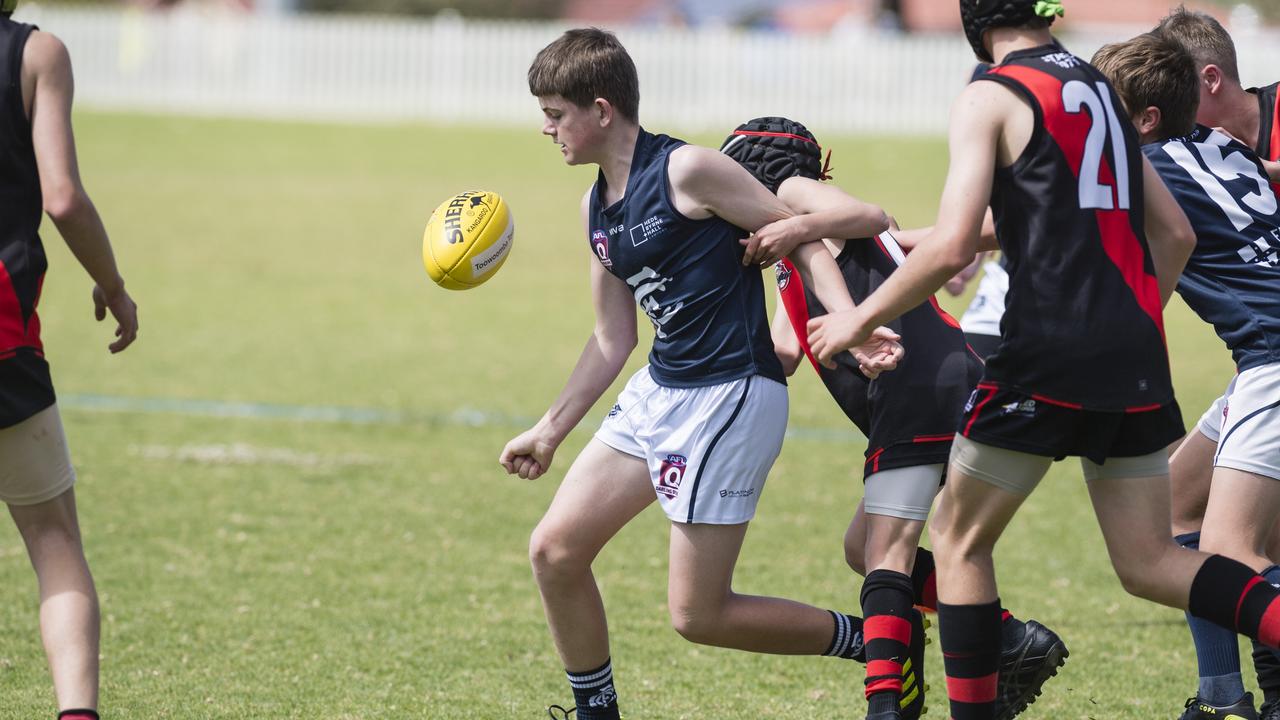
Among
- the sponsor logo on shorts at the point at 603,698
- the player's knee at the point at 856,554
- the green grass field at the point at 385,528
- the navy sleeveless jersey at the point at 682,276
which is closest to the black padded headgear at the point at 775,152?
the navy sleeveless jersey at the point at 682,276

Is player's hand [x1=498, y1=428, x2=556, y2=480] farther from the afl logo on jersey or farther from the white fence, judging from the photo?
the white fence

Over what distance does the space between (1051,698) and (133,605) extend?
3581 mm

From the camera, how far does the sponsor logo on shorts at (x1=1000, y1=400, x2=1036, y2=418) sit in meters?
3.57

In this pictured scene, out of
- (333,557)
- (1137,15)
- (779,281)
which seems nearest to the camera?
(779,281)

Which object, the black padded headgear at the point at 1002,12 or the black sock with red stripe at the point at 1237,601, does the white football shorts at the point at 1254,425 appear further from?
the black padded headgear at the point at 1002,12

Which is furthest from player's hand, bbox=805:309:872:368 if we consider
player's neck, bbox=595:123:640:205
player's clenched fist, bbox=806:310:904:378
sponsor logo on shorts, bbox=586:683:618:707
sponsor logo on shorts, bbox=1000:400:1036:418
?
sponsor logo on shorts, bbox=586:683:618:707

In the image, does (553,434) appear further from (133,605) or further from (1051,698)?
(133,605)

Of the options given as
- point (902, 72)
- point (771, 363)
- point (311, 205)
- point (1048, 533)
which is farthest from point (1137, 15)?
point (771, 363)

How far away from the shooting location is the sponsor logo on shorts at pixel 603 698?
433 cm

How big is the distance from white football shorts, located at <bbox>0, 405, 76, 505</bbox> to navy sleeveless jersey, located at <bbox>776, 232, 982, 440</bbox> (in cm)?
Answer: 210

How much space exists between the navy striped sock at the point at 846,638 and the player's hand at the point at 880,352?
Answer: 994 mm

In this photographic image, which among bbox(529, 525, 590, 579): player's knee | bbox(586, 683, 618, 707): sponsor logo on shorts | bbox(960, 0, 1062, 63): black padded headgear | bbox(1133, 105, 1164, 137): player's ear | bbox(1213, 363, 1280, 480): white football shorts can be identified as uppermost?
bbox(960, 0, 1062, 63): black padded headgear

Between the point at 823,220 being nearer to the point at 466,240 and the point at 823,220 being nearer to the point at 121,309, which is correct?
the point at 466,240

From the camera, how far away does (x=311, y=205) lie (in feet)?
68.2
